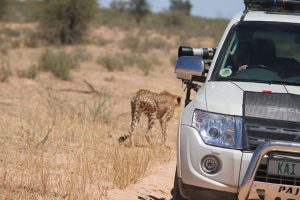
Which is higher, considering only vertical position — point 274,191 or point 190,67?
point 190,67

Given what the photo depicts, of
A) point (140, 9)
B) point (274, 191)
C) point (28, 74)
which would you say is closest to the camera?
point (274, 191)

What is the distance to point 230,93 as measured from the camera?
5312 millimetres

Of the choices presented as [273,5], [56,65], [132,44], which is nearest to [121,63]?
[56,65]

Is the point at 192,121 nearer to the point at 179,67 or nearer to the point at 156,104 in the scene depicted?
the point at 179,67

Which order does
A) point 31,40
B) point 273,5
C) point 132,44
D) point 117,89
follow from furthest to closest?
point 132,44
point 31,40
point 117,89
point 273,5

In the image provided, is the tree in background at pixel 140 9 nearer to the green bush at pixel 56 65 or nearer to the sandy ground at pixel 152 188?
the green bush at pixel 56 65

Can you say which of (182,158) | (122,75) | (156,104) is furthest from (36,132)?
(122,75)

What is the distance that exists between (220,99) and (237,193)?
0.83 meters

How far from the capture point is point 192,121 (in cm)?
506

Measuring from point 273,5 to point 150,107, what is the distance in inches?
169

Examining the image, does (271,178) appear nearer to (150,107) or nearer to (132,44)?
(150,107)

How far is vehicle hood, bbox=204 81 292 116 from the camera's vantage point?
4984mm

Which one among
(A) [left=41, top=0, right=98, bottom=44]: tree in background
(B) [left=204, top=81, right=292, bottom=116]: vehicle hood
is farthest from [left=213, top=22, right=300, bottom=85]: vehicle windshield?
(A) [left=41, top=0, right=98, bottom=44]: tree in background

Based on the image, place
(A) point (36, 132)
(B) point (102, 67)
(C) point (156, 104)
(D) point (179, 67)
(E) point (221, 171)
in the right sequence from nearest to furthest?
(E) point (221, 171) < (D) point (179, 67) < (A) point (36, 132) < (C) point (156, 104) < (B) point (102, 67)
